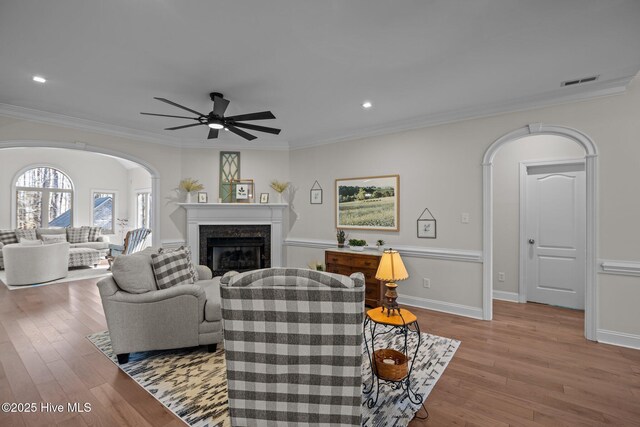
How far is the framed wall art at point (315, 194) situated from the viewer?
5488 millimetres

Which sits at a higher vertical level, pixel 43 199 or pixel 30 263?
pixel 43 199

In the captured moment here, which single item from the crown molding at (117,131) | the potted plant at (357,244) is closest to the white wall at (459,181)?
the potted plant at (357,244)

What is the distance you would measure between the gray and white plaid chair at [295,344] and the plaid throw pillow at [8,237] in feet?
28.5

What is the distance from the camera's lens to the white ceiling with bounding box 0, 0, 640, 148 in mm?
2090

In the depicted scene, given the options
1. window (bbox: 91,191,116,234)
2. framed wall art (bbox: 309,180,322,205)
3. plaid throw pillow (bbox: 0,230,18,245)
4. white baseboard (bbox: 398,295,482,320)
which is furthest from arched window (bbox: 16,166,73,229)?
white baseboard (bbox: 398,295,482,320)

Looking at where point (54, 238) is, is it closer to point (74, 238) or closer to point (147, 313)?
point (74, 238)

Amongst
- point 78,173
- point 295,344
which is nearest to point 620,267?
point 295,344

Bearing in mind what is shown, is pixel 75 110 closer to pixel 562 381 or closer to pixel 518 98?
pixel 518 98

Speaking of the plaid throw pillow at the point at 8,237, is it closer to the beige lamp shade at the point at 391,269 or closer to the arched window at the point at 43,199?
the arched window at the point at 43,199

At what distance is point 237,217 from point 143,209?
578cm

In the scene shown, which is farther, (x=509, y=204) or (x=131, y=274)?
(x=509, y=204)

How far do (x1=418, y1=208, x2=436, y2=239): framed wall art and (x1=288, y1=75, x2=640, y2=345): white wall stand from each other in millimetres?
72

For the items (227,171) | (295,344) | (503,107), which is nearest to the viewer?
(295,344)

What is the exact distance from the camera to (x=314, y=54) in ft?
8.73
